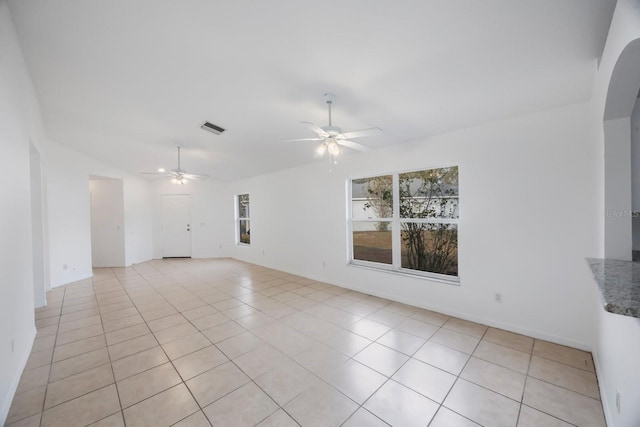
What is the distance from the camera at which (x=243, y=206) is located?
7824 millimetres

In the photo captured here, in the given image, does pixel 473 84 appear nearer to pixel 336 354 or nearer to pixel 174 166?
pixel 336 354

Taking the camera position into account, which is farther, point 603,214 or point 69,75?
point 69,75

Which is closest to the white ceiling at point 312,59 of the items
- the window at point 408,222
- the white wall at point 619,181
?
the white wall at point 619,181

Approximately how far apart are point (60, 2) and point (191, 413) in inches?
120

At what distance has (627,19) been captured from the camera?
1217 millimetres

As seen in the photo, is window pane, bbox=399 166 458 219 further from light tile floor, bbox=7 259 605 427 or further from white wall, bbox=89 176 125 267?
white wall, bbox=89 176 125 267

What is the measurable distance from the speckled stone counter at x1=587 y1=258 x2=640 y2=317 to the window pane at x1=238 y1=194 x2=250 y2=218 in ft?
23.7

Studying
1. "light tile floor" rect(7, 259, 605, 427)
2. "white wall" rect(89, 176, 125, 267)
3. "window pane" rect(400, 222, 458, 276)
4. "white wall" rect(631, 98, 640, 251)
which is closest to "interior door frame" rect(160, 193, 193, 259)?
"white wall" rect(89, 176, 125, 267)

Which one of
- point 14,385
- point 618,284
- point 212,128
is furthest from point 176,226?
point 618,284

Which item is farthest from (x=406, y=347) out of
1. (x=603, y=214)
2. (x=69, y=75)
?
(x=69, y=75)

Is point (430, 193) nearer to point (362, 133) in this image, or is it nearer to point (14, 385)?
point (362, 133)

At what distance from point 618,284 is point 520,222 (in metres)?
1.94

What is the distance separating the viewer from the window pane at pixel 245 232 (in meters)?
7.66

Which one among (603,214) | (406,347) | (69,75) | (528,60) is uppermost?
(69,75)
